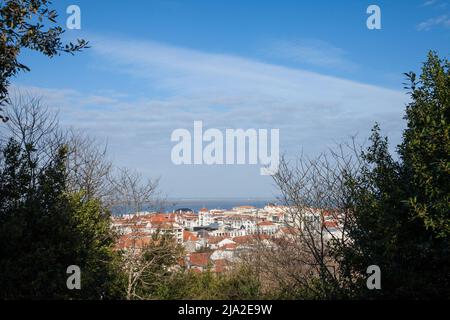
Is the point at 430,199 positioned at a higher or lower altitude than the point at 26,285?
higher

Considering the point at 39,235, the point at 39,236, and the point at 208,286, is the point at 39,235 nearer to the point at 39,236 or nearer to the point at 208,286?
the point at 39,236

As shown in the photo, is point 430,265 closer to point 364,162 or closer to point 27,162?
point 364,162

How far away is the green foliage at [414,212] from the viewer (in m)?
3.94

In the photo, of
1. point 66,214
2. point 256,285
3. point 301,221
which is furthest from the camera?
point 256,285

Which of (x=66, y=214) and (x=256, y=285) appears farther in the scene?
(x=256, y=285)

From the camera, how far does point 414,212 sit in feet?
13.4

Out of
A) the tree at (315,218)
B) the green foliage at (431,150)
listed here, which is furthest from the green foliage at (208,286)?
the green foliage at (431,150)

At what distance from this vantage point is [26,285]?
4.78m

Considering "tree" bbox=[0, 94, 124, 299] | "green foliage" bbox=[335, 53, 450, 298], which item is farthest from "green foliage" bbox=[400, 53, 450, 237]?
"tree" bbox=[0, 94, 124, 299]

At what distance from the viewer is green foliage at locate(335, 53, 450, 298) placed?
12.9 ft

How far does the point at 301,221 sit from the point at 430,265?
2914 millimetres

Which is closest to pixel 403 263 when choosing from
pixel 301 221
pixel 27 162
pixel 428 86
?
pixel 428 86

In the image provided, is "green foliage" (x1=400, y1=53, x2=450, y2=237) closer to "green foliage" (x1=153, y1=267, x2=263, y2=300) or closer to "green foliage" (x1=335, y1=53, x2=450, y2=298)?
"green foliage" (x1=335, y1=53, x2=450, y2=298)
